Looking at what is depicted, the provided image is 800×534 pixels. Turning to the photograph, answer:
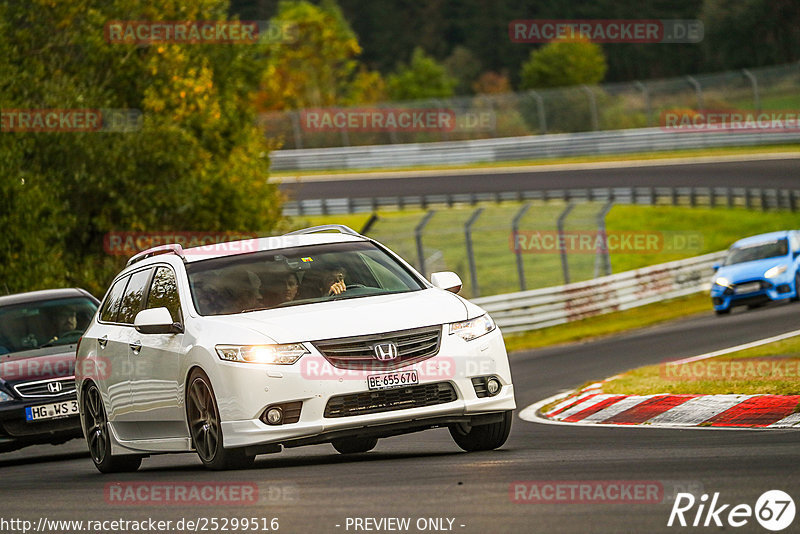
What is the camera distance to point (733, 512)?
6.03 meters

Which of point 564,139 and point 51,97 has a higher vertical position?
point 51,97

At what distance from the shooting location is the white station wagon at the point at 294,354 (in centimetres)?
875

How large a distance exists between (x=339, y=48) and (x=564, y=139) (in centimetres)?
3238

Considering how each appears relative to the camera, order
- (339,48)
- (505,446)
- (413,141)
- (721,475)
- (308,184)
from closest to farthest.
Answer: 1. (721,475)
2. (505,446)
3. (308,184)
4. (413,141)
5. (339,48)

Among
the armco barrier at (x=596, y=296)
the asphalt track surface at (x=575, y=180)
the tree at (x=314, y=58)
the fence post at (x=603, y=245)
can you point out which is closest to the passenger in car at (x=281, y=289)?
the armco barrier at (x=596, y=296)

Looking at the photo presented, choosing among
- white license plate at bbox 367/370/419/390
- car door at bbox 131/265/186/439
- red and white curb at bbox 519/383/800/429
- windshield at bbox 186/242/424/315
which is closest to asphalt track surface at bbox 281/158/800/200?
red and white curb at bbox 519/383/800/429

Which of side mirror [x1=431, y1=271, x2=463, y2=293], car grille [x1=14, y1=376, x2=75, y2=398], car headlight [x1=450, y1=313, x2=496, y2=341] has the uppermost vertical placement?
side mirror [x1=431, y1=271, x2=463, y2=293]

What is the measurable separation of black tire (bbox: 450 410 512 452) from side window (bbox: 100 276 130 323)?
3045 mm

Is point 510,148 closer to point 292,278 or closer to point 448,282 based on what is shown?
point 448,282

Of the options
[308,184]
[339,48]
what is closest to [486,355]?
[308,184]

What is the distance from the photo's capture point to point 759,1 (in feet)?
288

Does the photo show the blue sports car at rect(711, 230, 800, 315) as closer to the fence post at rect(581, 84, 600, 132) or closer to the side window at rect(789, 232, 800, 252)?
the side window at rect(789, 232, 800, 252)

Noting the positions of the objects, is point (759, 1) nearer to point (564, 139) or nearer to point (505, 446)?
point (564, 139)

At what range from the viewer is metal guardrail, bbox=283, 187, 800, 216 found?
145ft
